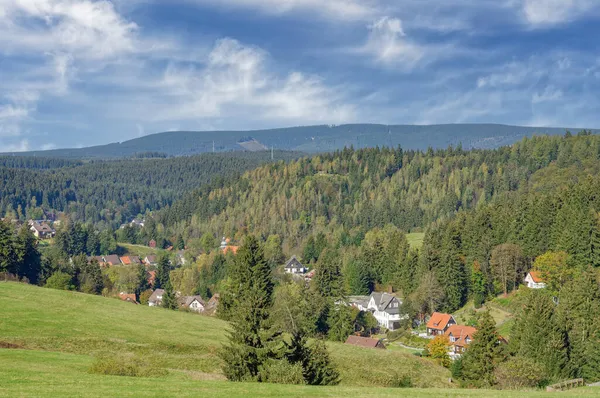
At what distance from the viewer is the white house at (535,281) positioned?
87.9 m

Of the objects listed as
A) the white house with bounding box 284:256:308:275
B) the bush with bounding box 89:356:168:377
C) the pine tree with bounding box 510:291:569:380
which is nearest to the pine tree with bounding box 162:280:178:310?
the pine tree with bounding box 510:291:569:380

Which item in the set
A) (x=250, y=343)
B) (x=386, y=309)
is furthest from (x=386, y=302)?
(x=250, y=343)

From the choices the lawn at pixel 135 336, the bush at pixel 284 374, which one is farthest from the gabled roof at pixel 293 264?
the bush at pixel 284 374

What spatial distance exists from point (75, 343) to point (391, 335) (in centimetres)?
5439

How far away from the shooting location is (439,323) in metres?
Result: 86.1

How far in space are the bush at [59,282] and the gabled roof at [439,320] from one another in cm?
4811

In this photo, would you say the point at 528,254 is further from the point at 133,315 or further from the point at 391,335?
the point at 133,315

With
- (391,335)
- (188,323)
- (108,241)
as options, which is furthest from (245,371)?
(108,241)

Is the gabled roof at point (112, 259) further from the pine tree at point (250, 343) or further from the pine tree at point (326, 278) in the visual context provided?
the pine tree at point (250, 343)

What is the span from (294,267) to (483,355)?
96343mm

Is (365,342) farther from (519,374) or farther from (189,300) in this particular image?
(189,300)

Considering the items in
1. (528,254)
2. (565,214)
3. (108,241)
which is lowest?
(108,241)

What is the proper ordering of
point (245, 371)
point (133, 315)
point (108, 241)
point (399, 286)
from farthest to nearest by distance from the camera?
point (108, 241) < point (399, 286) < point (133, 315) < point (245, 371)

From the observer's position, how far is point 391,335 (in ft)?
300
